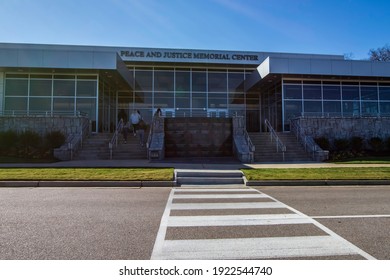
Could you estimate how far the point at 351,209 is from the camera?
21.5 ft

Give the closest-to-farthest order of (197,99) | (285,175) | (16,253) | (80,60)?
(16,253)
(285,175)
(80,60)
(197,99)

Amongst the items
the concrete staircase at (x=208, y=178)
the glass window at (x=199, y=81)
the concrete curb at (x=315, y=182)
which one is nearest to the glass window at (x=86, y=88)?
the glass window at (x=199, y=81)

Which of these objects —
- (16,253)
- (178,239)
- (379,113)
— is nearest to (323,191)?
(178,239)

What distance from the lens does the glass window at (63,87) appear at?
76.7 feet

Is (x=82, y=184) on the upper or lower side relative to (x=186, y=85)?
lower

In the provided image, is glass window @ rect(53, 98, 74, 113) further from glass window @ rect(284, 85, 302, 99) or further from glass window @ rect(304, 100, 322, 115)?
glass window @ rect(304, 100, 322, 115)

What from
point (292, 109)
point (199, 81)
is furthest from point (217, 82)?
point (292, 109)

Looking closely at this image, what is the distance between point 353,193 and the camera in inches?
345

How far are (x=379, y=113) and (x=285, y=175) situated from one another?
63.4 ft

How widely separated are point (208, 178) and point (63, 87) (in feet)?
57.6

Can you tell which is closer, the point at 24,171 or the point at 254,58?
the point at 24,171

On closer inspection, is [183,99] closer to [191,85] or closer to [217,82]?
[191,85]

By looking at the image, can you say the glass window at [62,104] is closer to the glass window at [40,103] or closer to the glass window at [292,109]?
the glass window at [40,103]
